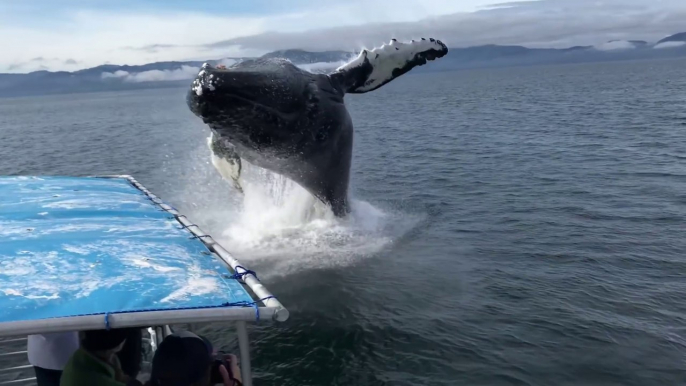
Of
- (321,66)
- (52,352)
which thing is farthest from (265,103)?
(52,352)

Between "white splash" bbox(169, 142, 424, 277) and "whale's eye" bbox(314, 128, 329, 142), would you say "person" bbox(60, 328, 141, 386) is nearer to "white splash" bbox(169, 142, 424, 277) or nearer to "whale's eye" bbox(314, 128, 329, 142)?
"whale's eye" bbox(314, 128, 329, 142)

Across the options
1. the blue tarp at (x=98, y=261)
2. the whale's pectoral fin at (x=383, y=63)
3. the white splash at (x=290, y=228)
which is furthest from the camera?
the white splash at (x=290, y=228)

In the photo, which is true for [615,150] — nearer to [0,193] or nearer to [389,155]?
[389,155]

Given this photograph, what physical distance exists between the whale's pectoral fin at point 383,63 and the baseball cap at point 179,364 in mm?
7821

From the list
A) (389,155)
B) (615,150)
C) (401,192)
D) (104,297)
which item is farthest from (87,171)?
(104,297)

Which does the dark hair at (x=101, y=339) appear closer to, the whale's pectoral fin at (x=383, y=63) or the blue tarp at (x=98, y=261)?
the blue tarp at (x=98, y=261)

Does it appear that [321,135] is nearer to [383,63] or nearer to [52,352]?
[383,63]

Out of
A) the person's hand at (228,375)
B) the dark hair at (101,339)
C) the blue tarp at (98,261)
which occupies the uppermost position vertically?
the blue tarp at (98,261)

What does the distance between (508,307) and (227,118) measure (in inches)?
227

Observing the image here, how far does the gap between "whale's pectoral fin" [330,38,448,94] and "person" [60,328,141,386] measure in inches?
297

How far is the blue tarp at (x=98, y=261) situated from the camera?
4.14m

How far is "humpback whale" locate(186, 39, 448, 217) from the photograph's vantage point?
8.00m

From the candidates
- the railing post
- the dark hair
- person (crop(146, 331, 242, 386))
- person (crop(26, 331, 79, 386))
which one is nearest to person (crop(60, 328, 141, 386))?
the dark hair

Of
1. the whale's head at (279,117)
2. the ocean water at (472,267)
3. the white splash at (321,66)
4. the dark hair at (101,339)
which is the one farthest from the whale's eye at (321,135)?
the dark hair at (101,339)
